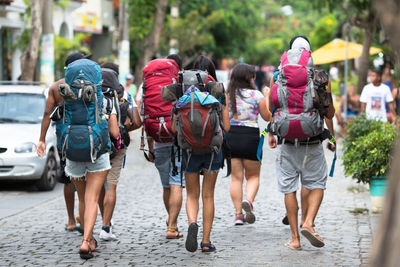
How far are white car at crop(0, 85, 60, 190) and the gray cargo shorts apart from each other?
528 cm

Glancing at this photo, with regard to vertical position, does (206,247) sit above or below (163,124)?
below

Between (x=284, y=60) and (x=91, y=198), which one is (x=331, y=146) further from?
(x=91, y=198)

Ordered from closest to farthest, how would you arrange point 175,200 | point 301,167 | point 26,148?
point 301,167 < point 175,200 < point 26,148

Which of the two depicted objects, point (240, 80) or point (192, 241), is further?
point (240, 80)

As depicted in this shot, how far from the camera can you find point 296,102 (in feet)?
21.9

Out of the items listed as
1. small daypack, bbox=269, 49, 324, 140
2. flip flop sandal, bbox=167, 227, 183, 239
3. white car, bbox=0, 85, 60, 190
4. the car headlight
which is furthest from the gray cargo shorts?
the car headlight

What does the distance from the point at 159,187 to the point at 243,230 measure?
13.5 ft

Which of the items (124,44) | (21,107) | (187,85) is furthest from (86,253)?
(124,44)

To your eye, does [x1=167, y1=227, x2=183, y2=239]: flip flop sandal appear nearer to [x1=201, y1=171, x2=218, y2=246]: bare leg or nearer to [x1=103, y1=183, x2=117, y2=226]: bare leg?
[x1=103, y1=183, x2=117, y2=226]: bare leg

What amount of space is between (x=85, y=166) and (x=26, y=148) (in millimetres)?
5104

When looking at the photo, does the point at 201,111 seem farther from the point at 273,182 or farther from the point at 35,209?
the point at 273,182

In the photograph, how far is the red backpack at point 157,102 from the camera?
724 centimetres

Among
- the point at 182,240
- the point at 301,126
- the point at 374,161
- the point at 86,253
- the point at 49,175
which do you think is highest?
the point at 301,126

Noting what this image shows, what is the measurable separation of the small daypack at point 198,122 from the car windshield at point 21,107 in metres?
6.12
